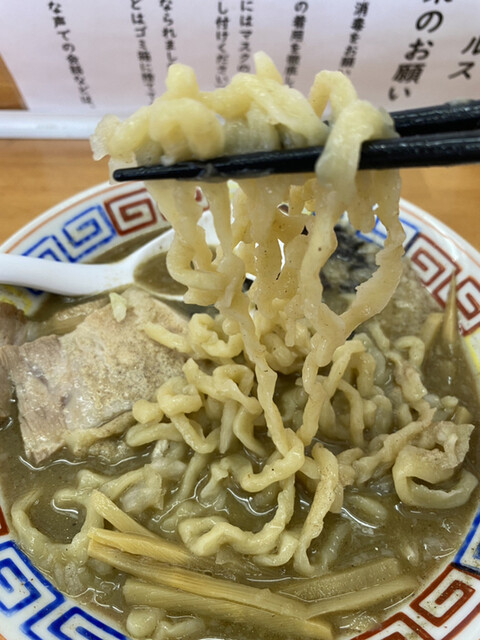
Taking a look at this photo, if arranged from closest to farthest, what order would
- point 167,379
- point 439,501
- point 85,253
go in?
point 439,501 < point 167,379 < point 85,253

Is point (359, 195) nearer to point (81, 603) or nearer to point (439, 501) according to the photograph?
point (439, 501)

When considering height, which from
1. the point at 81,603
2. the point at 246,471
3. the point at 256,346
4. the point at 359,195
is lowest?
the point at 81,603

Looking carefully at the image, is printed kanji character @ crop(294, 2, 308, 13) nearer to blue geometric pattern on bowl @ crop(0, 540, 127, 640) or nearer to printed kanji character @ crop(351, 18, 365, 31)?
printed kanji character @ crop(351, 18, 365, 31)

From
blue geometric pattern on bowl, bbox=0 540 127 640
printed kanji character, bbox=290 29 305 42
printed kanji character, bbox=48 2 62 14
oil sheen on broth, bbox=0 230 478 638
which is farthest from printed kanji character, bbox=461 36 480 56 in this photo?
blue geometric pattern on bowl, bbox=0 540 127 640

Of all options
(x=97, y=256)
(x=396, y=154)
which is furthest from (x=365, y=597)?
(x=97, y=256)

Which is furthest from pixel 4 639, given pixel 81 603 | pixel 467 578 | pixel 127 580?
Answer: pixel 467 578

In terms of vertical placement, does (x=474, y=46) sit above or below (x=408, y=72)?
above

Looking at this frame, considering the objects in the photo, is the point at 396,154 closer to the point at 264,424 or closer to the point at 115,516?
the point at 264,424
